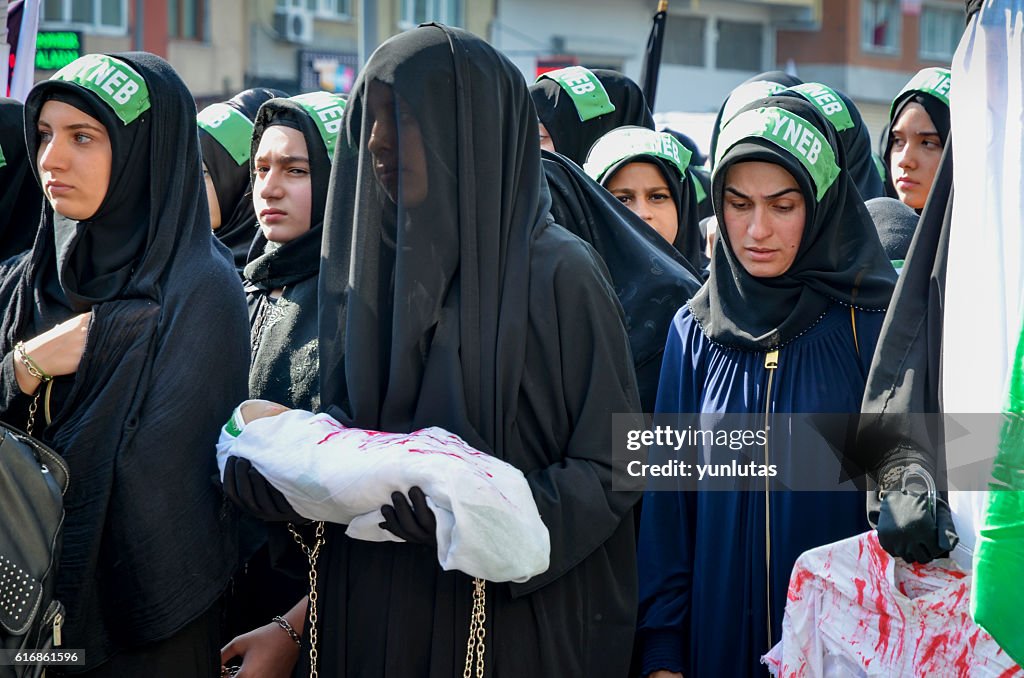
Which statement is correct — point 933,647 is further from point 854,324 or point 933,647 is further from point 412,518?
point 412,518

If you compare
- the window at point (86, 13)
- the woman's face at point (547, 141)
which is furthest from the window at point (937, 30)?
the woman's face at point (547, 141)

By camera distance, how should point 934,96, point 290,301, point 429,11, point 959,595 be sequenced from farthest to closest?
point 429,11 < point 934,96 < point 290,301 < point 959,595

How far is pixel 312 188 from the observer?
356 centimetres

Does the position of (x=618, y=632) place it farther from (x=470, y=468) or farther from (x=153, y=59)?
(x=153, y=59)

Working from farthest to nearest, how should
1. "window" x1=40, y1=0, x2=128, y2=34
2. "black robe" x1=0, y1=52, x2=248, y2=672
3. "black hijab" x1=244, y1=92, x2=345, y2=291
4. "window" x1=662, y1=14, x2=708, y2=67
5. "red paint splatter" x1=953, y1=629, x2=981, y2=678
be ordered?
1. "window" x1=662, y1=14, x2=708, y2=67
2. "window" x1=40, y1=0, x2=128, y2=34
3. "black hijab" x1=244, y1=92, x2=345, y2=291
4. "black robe" x1=0, y1=52, x2=248, y2=672
5. "red paint splatter" x1=953, y1=629, x2=981, y2=678

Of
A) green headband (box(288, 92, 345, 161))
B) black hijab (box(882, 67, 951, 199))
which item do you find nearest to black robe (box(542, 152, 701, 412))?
green headband (box(288, 92, 345, 161))

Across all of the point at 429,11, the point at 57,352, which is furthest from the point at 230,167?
the point at 429,11

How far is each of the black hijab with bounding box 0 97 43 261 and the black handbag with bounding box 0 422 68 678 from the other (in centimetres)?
150

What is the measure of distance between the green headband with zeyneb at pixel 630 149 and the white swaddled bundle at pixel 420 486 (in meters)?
2.22

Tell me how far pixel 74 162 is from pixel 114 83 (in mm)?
202

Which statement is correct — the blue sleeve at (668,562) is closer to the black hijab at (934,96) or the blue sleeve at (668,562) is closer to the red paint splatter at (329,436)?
the red paint splatter at (329,436)

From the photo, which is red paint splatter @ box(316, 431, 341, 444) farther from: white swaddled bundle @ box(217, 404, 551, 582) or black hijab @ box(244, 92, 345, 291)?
black hijab @ box(244, 92, 345, 291)

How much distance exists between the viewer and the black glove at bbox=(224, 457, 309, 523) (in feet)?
8.10

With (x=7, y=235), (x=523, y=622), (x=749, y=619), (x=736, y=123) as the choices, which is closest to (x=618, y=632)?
(x=523, y=622)
